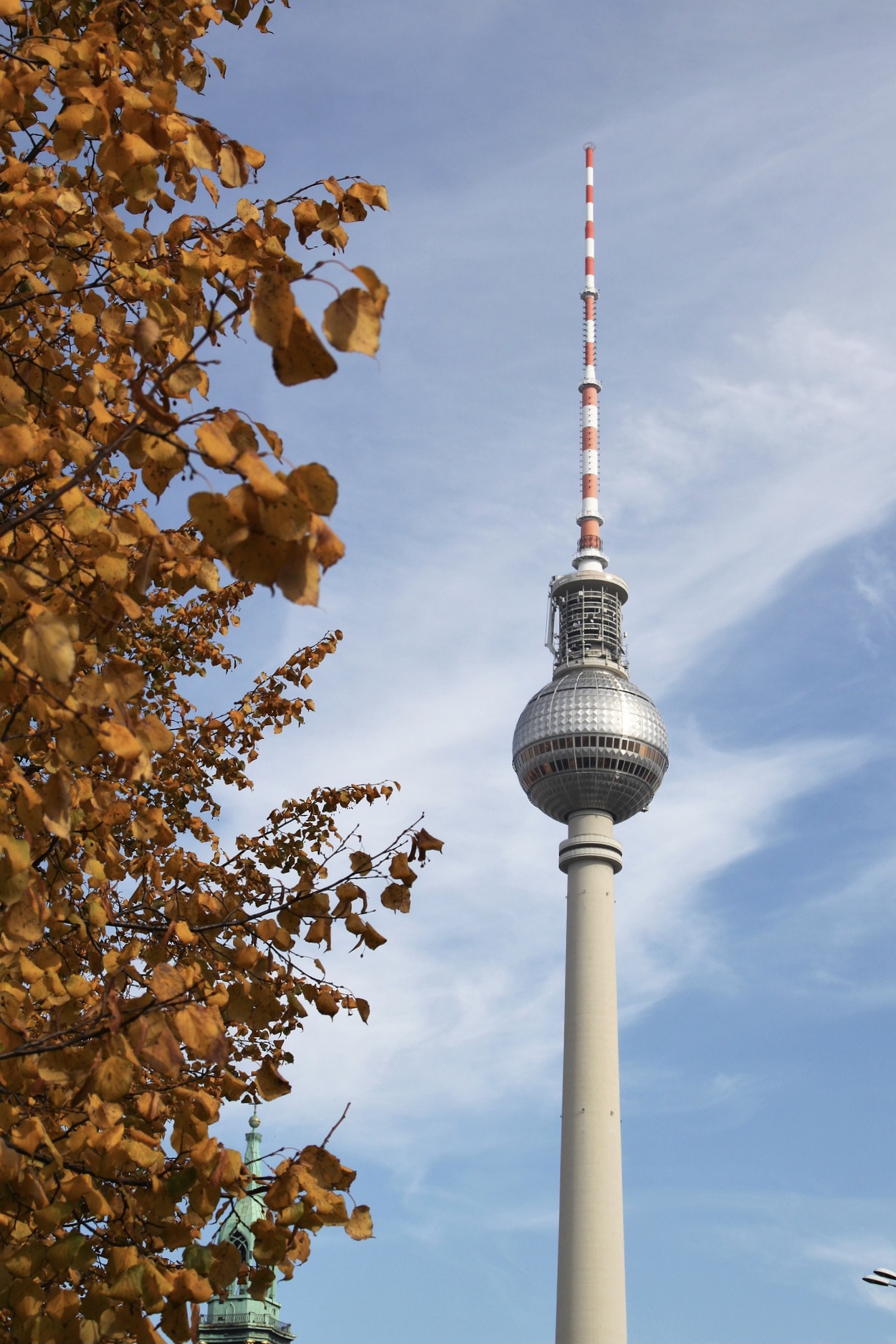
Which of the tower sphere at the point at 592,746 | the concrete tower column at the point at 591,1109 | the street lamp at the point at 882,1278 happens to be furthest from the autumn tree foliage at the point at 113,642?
the tower sphere at the point at 592,746

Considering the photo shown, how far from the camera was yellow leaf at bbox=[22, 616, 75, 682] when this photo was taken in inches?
150

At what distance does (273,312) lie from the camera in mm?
3889

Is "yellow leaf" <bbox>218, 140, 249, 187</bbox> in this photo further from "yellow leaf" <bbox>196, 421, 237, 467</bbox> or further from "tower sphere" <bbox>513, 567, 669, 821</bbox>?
"tower sphere" <bbox>513, 567, 669, 821</bbox>

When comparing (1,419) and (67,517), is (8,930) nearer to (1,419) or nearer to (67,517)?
(67,517)

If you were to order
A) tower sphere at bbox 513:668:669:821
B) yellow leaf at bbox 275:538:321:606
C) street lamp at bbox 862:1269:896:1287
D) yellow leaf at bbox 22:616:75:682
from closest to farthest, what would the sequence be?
yellow leaf at bbox 275:538:321:606 < yellow leaf at bbox 22:616:75:682 < street lamp at bbox 862:1269:896:1287 < tower sphere at bbox 513:668:669:821

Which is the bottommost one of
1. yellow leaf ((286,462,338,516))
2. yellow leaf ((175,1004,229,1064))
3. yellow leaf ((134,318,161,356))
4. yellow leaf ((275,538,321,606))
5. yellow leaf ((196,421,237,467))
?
yellow leaf ((175,1004,229,1064))

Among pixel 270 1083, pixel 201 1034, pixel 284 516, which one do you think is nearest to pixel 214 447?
pixel 284 516

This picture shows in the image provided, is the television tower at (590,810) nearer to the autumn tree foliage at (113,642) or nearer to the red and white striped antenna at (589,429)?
the red and white striped antenna at (589,429)

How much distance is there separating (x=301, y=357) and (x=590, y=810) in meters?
94.5

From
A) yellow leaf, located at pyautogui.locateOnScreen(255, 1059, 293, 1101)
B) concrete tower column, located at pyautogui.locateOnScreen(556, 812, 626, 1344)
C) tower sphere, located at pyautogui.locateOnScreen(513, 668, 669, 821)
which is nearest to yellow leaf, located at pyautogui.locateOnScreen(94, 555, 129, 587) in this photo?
yellow leaf, located at pyautogui.locateOnScreen(255, 1059, 293, 1101)

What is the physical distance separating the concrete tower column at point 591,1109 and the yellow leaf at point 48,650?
85.6 metres

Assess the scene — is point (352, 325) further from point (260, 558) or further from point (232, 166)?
point (232, 166)

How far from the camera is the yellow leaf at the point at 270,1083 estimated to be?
553 cm

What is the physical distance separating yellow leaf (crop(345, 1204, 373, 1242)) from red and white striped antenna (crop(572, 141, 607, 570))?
98.8 metres
